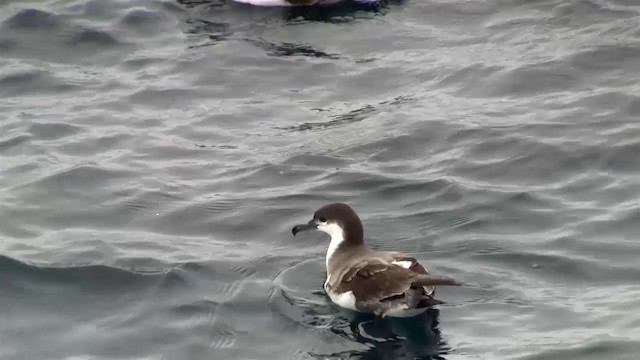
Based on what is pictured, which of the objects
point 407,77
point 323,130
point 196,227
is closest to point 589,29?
point 407,77

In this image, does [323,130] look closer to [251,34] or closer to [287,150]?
[287,150]

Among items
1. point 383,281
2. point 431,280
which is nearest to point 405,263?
point 383,281

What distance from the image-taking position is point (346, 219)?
347 inches

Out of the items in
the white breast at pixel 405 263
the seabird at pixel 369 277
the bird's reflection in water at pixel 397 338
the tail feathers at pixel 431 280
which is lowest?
the bird's reflection in water at pixel 397 338

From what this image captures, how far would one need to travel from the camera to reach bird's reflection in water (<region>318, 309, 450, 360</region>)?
24.8ft

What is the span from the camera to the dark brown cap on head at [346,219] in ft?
28.8

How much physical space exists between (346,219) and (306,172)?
1675 millimetres

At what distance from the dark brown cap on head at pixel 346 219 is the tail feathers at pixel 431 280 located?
1070 millimetres

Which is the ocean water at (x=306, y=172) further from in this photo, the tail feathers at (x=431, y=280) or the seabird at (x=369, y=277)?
the tail feathers at (x=431, y=280)

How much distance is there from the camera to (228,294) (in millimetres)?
8406

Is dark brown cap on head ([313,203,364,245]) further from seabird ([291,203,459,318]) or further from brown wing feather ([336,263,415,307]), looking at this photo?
brown wing feather ([336,263,415,307])

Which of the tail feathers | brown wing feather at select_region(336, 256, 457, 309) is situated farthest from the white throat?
the tail feathers

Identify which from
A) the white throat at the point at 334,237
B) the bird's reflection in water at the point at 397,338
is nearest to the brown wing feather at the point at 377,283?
the bird's reflection in water at the point at 397,338

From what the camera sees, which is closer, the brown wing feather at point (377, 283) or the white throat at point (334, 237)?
the brown wing feather at point (377, 283)
